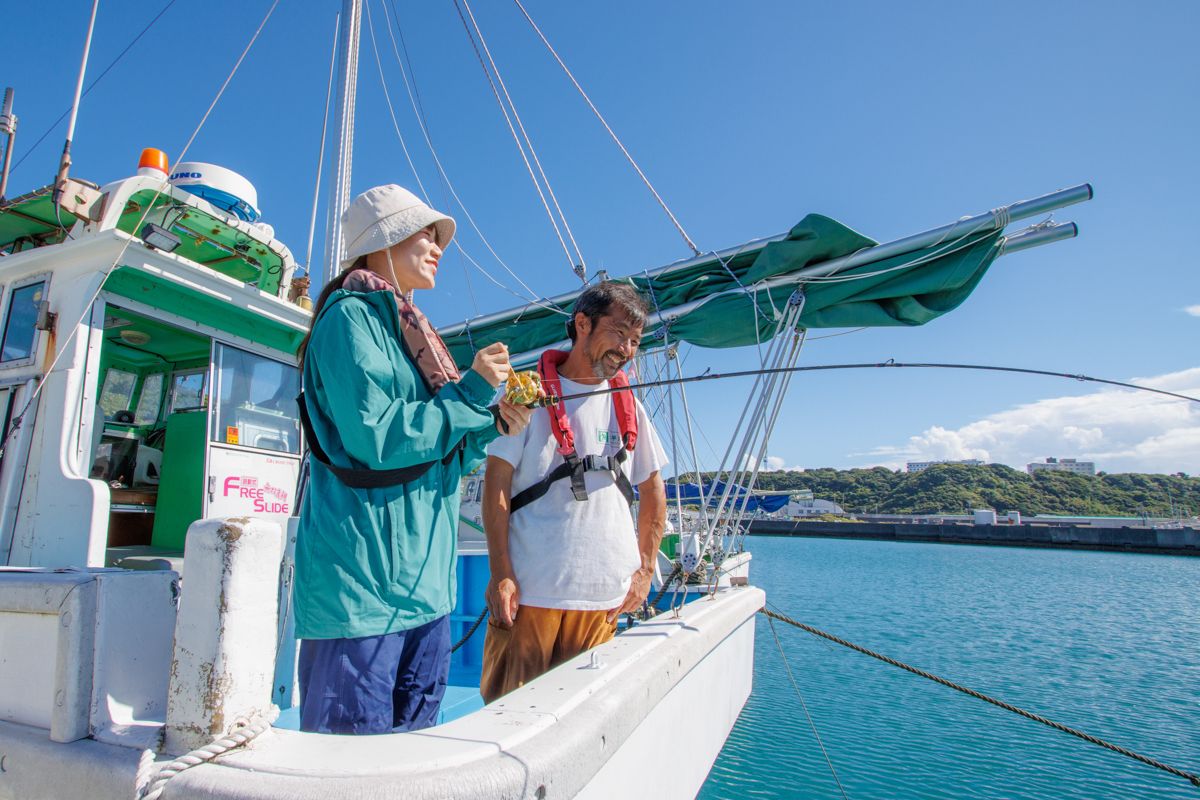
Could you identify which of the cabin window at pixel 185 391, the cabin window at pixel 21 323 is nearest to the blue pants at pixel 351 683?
the cabin window at pixel 21 323

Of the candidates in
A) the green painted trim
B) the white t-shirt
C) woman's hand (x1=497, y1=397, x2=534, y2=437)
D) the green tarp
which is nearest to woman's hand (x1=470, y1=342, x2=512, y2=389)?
woman's hand (x1=497, y1=397, x2=534, y2=437)

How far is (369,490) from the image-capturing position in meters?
1.37

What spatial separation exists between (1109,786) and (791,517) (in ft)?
205

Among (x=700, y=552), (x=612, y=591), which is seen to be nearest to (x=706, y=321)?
(x=700, y=552)

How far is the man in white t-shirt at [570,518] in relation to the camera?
6.81 ft

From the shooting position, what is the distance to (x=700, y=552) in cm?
400

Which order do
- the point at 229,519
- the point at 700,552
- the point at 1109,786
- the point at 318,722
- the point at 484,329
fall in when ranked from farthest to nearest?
the point at 484,329 < the point at 1109,786 < the point at 700,552 < the point at 318,722 < the point at 229,519

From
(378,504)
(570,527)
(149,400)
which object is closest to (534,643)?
(570,527)

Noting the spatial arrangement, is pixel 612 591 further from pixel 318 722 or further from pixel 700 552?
pixel 700 552

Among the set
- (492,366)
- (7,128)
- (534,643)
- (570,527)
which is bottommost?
(534,643)

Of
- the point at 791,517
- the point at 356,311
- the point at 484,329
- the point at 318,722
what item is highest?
the point at 484,329

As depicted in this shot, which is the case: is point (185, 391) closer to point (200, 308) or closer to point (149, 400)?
point (149, 400)

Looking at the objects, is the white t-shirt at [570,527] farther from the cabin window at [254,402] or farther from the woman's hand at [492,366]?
the cabin window at [254,402]

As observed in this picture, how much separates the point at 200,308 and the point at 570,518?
3.21 meters
